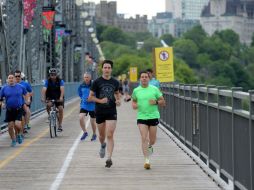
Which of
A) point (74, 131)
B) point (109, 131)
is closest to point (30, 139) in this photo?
point (74, 131)

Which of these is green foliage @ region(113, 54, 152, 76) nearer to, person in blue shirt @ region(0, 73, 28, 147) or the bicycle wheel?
the bicycle wheel

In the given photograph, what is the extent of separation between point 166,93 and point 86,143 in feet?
21.3

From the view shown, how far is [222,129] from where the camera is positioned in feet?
47.6

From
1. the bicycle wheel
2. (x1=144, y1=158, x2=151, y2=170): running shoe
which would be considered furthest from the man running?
the bicycle wheel

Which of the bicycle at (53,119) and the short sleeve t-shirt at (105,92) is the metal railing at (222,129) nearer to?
the short sleeve t-shirt at (105,92)

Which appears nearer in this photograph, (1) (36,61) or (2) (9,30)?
(2) (9,30)

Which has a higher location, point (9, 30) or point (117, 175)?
point (9, 30)

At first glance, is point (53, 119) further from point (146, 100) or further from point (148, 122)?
point (146, 100)

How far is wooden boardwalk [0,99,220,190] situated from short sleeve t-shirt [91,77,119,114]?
40.4 inches

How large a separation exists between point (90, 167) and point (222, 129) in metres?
3.45

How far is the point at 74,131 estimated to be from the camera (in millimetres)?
29156

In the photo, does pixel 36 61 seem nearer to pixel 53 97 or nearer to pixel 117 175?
pixel 53 97

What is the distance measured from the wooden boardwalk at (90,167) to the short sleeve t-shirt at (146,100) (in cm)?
94

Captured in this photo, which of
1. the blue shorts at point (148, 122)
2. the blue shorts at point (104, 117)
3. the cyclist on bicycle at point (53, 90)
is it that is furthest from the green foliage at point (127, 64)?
the blue shorts at point (148, 122)
